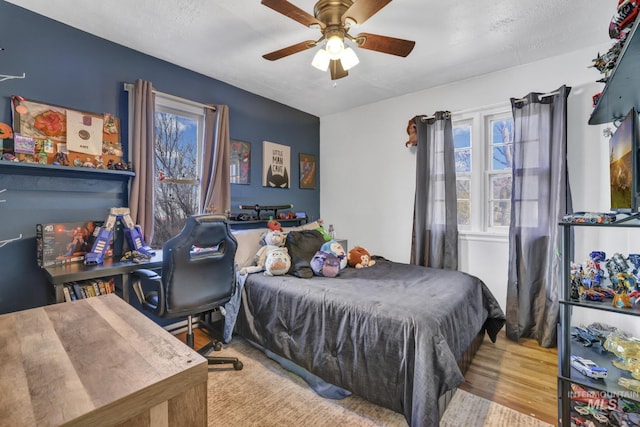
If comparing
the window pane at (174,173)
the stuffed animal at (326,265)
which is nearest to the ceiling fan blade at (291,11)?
the stuffed animal at (326,265)

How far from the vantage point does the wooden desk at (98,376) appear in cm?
59

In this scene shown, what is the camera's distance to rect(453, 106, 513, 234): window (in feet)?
10.1

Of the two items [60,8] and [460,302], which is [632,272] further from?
[60,8]

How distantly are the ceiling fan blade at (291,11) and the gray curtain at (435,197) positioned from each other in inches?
78.1

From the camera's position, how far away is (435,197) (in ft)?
10.9

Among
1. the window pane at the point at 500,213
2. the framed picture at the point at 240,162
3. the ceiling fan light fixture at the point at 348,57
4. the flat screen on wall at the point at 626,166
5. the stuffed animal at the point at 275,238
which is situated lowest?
the stuffed animal at the point at 275,238

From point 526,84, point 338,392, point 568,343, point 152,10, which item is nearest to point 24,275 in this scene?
point 152,10

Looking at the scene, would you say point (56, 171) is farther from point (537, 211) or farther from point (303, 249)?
point (537, 211)

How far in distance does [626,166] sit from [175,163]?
3465 mm

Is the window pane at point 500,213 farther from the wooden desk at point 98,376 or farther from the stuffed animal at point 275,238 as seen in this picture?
the wooden desk at point 98,376

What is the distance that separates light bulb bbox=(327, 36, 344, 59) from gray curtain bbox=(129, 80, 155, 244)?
1739mm

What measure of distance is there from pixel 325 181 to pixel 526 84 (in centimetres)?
270

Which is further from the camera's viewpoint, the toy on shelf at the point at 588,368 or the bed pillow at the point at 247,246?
the bed pillow at the point at 247,246

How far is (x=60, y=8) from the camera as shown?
2098 millimetres
